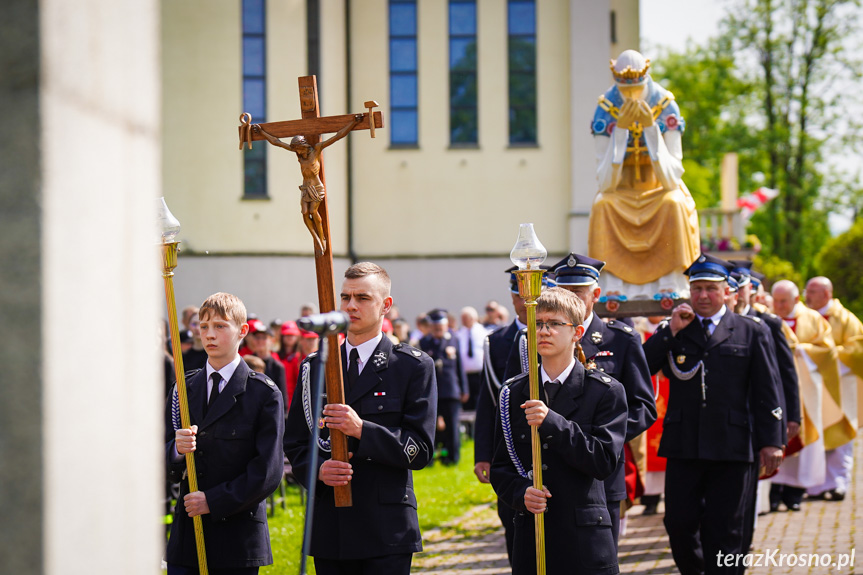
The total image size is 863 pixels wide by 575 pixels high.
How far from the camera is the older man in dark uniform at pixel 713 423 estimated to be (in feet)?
25.1

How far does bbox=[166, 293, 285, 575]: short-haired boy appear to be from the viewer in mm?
5270

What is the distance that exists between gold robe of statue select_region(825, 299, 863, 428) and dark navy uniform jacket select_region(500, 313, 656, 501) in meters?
7.04

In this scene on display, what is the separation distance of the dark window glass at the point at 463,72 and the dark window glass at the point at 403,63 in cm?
89

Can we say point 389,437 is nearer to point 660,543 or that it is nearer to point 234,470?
point 234,470

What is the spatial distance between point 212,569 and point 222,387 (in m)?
0.83

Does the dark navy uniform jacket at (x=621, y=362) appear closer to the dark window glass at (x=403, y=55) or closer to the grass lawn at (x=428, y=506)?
the grass lawn at (x=428, y=506)

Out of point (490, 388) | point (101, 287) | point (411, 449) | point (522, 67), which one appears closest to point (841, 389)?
point (490, 388)

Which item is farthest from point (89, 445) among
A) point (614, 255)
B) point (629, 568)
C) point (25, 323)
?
point (614, 255)

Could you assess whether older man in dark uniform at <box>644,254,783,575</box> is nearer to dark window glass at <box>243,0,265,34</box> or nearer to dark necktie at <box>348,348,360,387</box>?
dark necktie at <box>348,348,360,387</box>

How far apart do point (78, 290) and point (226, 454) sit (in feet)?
10.5

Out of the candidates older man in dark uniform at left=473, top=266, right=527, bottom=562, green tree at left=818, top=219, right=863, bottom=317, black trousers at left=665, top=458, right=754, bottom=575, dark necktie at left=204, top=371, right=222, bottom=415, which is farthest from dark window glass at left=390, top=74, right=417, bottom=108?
dark necktie at left=204, top=371, right=222, bottom=415

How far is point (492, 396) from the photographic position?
738 cm

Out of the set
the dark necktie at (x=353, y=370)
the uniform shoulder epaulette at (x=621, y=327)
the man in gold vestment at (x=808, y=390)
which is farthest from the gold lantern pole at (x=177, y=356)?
the man in gold vestment at (x=808, y=390)

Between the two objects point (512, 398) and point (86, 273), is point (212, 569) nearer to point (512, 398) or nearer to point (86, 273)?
point (512, 398)
